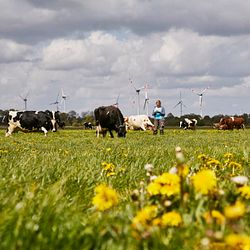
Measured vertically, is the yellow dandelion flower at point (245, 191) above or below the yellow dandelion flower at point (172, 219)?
above

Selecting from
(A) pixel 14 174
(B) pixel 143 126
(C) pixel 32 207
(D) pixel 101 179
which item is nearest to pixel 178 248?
(C) pixel 32 207

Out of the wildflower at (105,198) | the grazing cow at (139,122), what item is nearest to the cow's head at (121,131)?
the grazing cow at (139,122)

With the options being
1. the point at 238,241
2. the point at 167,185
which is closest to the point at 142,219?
the point at 167,185

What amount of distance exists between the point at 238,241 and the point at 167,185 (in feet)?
2.84

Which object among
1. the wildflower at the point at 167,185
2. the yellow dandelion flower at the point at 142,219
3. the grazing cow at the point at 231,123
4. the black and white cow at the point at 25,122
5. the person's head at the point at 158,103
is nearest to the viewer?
the yellow dandelion flower at the point at 142,219

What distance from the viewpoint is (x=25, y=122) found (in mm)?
36562

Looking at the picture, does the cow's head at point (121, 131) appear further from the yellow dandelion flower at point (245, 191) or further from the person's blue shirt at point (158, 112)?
the yellow dandelion flower at point (245, 191)

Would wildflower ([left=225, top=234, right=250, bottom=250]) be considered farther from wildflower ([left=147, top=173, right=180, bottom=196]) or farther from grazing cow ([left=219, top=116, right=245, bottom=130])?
grazing cow ([left=219, top=116, right=245, bottom=130])

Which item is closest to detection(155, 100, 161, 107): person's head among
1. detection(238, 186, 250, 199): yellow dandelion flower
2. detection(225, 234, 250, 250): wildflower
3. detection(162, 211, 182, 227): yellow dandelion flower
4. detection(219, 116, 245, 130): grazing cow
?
detection(238, 186, 250, 199): yellow dandelion flower

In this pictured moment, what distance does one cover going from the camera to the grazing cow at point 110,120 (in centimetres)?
3043

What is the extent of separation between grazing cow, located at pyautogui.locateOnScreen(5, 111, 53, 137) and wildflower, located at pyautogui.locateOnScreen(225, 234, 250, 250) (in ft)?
115

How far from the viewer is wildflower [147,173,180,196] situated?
249 cm

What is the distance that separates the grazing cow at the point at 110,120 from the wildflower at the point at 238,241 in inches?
1105

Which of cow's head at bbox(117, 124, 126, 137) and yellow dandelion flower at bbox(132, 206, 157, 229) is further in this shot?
cow's head at bbox(117, 124, 126, 137)
